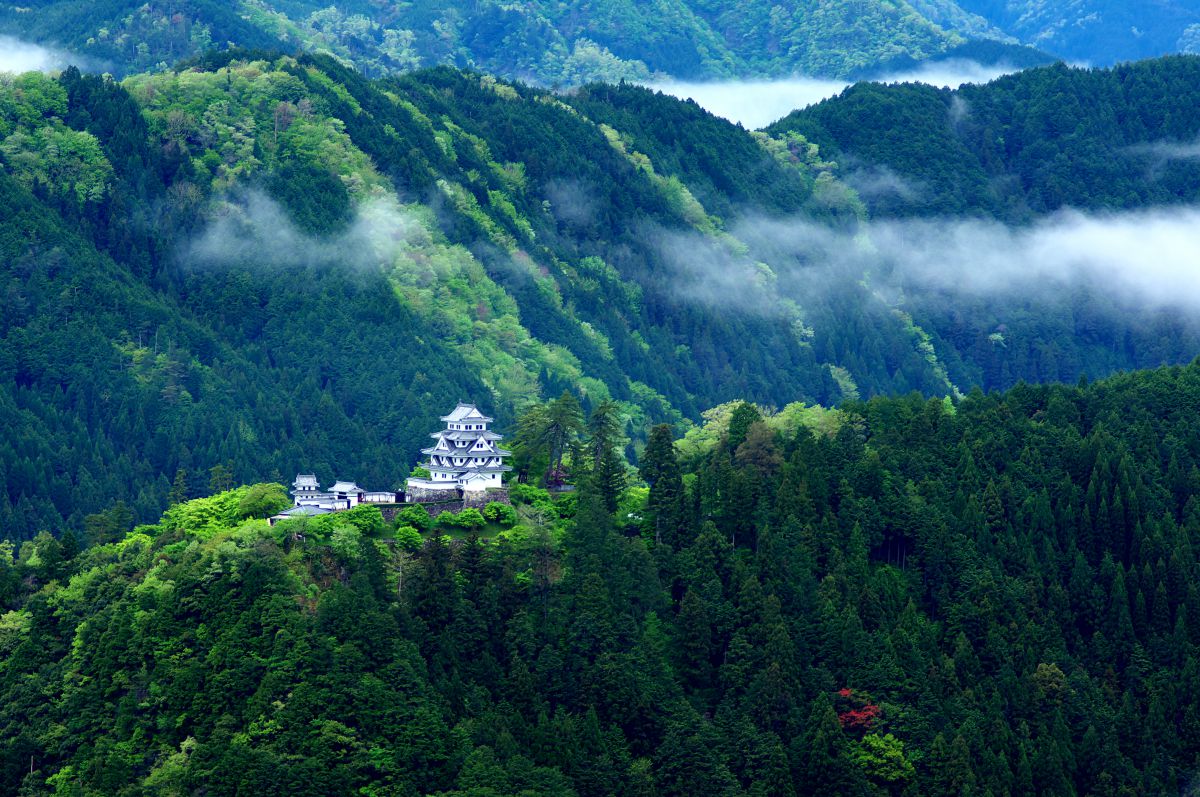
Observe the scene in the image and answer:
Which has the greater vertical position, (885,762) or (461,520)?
(461,520)

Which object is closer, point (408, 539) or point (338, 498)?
point (408, 539)

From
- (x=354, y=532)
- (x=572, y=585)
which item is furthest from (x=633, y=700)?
(x=354, y=532)

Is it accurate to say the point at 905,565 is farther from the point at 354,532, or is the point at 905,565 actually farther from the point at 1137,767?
the point at 354,532

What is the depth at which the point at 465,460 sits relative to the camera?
7215 inches

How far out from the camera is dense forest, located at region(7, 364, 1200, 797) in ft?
520

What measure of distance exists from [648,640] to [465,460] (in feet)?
66.1

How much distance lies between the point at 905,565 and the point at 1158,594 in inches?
694

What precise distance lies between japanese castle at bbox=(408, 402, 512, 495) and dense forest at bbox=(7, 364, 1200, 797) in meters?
3.08

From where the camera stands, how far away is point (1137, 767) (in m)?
177

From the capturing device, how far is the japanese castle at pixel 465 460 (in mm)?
179375

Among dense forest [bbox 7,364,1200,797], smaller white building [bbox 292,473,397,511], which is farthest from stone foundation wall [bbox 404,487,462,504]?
dense forest [bbox 7,364,1200,797]

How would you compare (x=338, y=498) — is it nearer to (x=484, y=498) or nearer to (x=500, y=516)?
(x=484, y=498)

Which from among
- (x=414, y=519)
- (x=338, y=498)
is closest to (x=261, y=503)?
(x=338, y=498)

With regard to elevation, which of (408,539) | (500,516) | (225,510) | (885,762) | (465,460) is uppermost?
(465,460)
